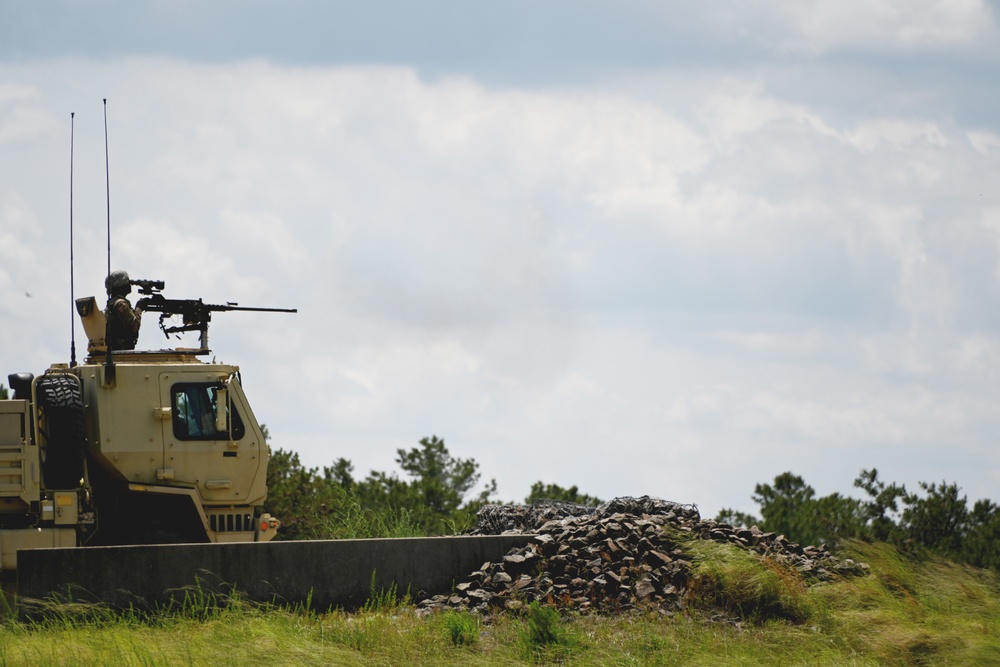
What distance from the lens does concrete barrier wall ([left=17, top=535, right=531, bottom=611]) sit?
1120 cm

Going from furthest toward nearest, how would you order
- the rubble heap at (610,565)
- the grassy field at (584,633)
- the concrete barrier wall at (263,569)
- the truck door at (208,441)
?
the truck door at (208,441) < the rubble heap at (610,565) < the concrete barrier wall at (263,569) < the grassy field at (584,633)

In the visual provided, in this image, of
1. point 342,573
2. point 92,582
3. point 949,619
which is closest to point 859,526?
point 949,619

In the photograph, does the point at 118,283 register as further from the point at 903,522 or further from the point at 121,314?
the point at 903,522

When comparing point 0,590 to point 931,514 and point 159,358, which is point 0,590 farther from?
point 931,514

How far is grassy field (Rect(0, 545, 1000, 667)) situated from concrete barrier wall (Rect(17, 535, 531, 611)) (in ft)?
0.78

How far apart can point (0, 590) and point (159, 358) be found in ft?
11.7

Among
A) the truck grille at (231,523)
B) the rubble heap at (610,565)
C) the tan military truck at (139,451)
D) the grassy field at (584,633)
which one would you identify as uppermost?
the tan military truck at (139,451)

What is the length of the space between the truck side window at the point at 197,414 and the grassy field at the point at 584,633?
116 inches

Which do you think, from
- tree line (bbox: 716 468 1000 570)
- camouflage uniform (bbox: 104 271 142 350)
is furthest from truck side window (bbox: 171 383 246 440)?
tree line (bbox: 716 468 1000 570)

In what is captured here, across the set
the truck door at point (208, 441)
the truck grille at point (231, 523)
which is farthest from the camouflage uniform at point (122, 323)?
the truck grille at point (231, 523)

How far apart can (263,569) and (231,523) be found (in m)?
2.54

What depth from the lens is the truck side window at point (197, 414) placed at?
545 inches

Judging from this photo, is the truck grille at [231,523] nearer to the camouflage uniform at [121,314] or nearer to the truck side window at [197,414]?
the truck side window at [197,414]

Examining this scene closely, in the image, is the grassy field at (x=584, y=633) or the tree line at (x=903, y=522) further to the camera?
the tree line at (x=903, y=522)
